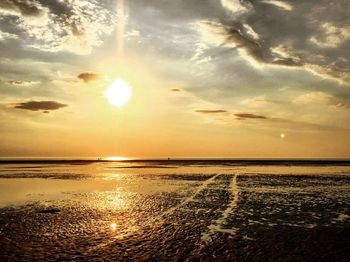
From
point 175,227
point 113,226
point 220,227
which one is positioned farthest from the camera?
point 113,226

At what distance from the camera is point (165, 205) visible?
103ft

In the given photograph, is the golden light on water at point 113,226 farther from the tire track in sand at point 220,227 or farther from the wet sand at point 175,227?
the tire track in sand at point 220,227

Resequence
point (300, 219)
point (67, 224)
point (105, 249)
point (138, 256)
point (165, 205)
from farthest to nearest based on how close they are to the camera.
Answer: point (165, 205) < point (300, 219) < point (67, 224) < point (105, 249) < point (138, 256)

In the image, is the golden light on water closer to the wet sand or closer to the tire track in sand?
the wet sand

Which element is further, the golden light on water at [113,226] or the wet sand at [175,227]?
the golden light on water at [113,226]

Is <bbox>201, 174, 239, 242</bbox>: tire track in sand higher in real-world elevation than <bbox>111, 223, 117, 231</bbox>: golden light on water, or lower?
higher

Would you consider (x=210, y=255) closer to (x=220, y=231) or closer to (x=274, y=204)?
(x=220, y=231)

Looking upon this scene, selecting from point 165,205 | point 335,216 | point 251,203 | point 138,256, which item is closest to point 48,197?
point 165,205

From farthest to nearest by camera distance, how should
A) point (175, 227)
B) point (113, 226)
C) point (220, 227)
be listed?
point (113, 226), point (175, 227), point (220, 227)

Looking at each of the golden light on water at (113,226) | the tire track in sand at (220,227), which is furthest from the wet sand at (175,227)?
the golden light on water at (113,226)

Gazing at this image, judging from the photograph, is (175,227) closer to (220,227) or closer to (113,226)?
(220,227)

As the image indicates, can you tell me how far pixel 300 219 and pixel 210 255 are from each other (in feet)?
37.7

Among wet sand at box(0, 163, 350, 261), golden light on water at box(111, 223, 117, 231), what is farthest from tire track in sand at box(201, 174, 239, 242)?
golden light on water at box(111, 223, 117, 231)

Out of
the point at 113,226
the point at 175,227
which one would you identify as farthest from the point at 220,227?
the point at 113,226
